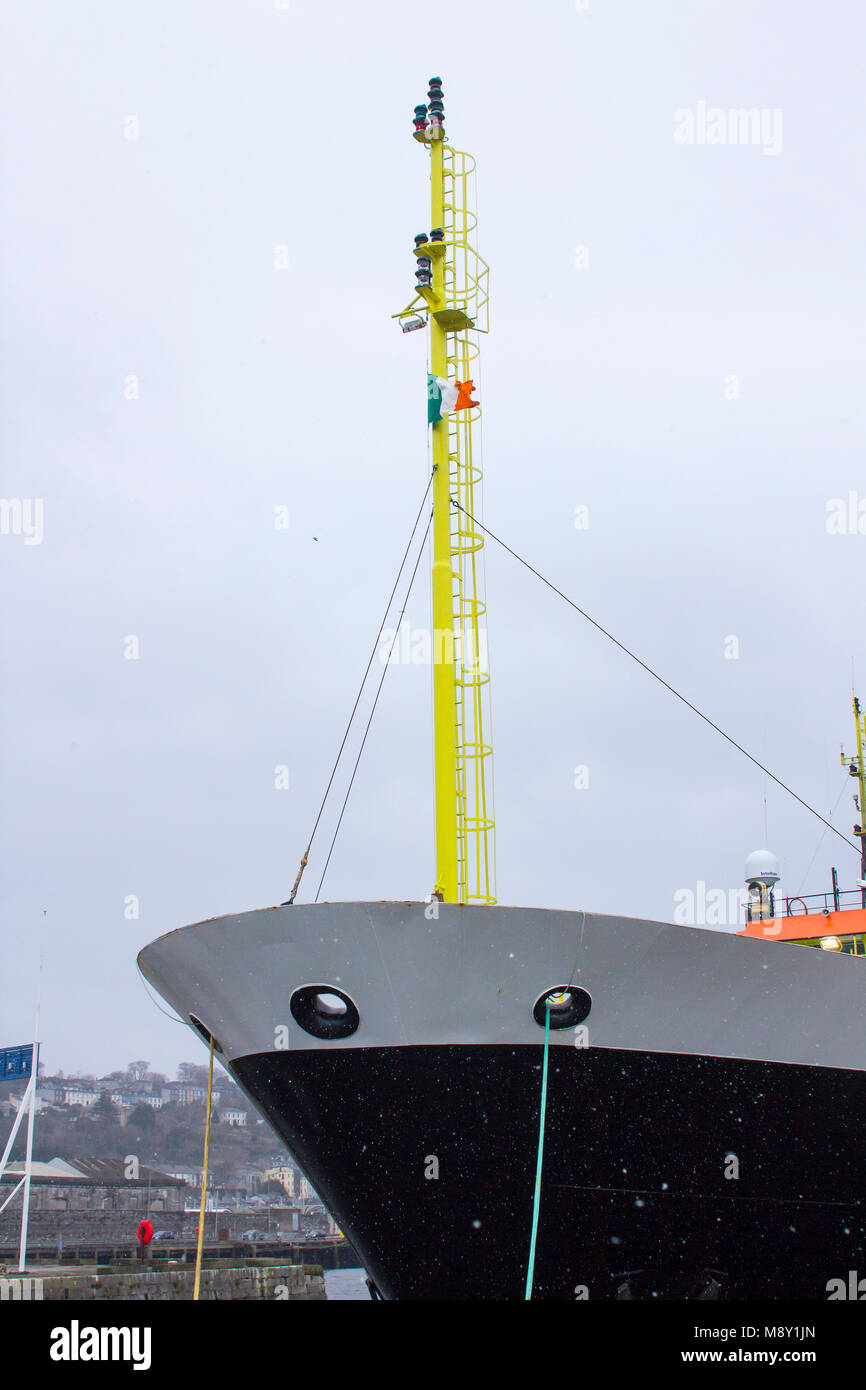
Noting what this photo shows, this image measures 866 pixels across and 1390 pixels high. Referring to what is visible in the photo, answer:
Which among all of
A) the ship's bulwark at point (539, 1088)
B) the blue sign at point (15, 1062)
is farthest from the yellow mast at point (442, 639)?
the blue sign at point (15, 1062)

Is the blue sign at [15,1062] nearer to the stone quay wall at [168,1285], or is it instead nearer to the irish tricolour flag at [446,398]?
the stone quay wall at [168,1285]

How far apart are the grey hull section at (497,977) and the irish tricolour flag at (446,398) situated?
4.95 meters

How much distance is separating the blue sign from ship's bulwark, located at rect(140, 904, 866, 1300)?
14973 mm

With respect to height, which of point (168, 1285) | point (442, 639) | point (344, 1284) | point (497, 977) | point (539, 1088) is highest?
point (442, 639)

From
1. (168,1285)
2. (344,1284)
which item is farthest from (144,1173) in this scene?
(168,1285)

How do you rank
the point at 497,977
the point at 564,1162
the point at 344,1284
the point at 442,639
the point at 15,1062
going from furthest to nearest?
1. the point at 344,1284
2. the point at 15,1062
3. the point at 442,639
4. the point at 564,1162
5. the point at 497,977

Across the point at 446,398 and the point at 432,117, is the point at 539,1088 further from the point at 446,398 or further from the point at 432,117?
the point at 432,117

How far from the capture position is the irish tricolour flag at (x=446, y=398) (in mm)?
11344

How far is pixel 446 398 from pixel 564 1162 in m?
6.78

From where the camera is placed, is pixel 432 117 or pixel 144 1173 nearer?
pixel 432 117

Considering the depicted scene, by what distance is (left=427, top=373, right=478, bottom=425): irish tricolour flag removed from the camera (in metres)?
11.3

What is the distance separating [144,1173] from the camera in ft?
249

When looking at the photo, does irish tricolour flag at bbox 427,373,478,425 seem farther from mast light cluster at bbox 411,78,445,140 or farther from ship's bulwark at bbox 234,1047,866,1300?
ship's bulwark at bbox 234,1047,866,1300
